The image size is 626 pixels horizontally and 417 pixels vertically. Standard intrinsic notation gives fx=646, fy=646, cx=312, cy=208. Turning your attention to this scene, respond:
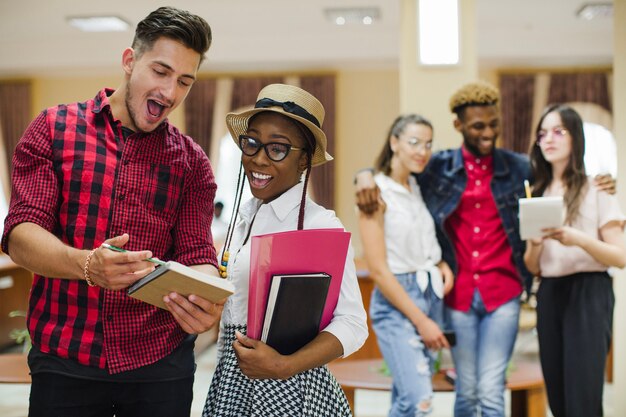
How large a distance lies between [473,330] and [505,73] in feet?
22.4

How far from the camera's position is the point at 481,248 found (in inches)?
108

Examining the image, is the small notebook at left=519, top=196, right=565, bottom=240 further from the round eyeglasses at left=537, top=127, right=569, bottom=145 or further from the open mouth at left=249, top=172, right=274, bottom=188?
the open mouth at left=249, top=172, right=274, bottom=188

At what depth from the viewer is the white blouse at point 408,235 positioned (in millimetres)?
2799

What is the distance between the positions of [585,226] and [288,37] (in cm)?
644

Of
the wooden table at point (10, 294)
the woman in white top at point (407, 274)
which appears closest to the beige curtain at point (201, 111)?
the wooden table at point (10, 294)

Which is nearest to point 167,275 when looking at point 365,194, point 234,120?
point 234,120

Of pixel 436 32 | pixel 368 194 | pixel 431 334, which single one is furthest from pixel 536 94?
pixel 431 334

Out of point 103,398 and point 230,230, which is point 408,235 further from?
point 103,398

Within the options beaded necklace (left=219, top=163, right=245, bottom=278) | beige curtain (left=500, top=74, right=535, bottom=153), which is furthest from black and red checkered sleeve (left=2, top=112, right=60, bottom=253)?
beige curtain (left=500, top=74, right=535, bottom=153)

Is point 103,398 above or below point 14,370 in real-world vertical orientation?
above

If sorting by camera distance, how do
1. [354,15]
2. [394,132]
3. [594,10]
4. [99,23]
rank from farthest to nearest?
[99,23], [354,15], [594,10], [394,132]

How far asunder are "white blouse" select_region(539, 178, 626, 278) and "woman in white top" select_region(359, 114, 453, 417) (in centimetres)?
44

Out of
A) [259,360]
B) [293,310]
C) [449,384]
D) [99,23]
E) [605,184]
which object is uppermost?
[99,23]

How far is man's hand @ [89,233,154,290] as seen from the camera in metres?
1.26
